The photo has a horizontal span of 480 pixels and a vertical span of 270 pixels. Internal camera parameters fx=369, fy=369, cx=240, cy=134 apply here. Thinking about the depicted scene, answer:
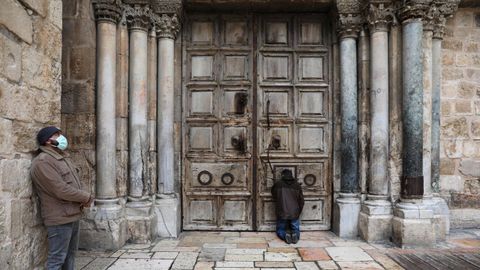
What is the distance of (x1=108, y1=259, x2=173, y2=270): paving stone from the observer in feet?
12.0

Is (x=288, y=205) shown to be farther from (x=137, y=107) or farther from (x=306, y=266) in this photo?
(x=137, y=107)

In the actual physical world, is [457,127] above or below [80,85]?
below

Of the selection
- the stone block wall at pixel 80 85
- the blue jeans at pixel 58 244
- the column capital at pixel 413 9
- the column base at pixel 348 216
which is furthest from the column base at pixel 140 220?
the column capital at pixel 413 9

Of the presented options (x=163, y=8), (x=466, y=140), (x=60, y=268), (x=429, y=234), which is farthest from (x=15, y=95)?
(x=466, y=140)

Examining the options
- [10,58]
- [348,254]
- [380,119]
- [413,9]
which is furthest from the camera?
[380,119]

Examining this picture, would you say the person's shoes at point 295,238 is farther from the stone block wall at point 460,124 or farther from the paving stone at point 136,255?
the stone block wall at point 460,124

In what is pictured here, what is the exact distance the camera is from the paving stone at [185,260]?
3701mm

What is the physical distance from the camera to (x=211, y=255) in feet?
13.3

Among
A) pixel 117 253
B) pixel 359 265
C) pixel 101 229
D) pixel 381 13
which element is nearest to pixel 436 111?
pixel 381 13

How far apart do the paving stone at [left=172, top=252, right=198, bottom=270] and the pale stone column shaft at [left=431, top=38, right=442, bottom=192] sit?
327cm

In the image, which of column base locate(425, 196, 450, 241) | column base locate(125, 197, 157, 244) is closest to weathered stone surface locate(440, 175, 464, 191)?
column base locate(425, 196, 450, 241)

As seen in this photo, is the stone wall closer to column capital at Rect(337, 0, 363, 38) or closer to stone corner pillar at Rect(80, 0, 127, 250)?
stone corner pillar at Rect(80, 0, 127, 250)

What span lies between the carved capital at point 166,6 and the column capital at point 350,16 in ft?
6.90

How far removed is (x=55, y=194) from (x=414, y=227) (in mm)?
3803
